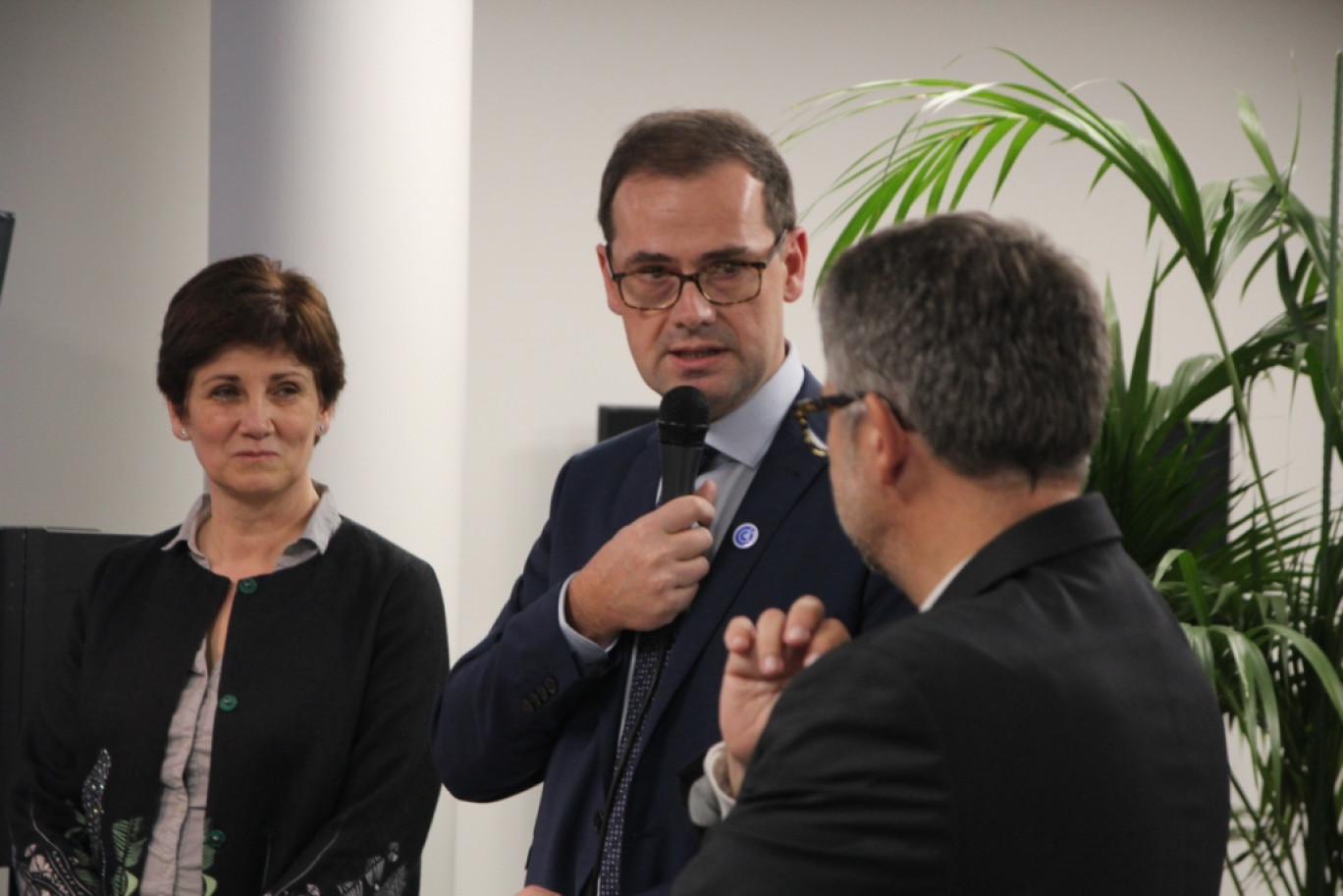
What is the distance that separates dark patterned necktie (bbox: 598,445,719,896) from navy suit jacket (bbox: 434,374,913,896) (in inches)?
0.4

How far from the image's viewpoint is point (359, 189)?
115 inches

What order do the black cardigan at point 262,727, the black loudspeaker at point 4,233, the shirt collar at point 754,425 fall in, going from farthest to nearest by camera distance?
the black loudspeaker at point 4,233
the black cardigan at point 262,727
the shirt collar at point 754,425

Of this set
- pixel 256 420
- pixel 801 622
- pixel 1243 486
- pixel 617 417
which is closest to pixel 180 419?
pixel 256 420

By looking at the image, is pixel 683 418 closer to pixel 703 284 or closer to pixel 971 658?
pixel 703 284

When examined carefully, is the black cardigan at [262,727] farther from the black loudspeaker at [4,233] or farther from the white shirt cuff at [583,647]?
the black loudspeaker at [4,233]

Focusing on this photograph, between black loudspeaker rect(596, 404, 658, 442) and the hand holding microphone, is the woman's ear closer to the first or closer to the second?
the hand holding microphone

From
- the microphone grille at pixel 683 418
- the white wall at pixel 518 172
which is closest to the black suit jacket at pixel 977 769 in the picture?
the microphone grille at pixel 683 418

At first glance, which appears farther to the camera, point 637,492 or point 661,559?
point 637,492

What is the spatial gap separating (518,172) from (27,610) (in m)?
2.00

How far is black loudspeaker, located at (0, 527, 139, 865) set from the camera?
2580mm

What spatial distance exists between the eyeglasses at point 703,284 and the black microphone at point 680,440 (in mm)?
121

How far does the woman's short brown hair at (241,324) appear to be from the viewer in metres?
1.96

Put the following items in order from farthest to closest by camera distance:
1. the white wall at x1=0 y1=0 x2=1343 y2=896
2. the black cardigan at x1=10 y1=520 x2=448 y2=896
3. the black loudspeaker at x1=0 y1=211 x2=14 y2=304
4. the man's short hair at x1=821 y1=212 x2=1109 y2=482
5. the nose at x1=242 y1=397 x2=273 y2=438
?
1. the white wall at x1=0 y1=0 x2=1343 y2=896
2. the black loudspeaker at x1=0 y1=211 x2=14 y2=304
3. the nose at x1=242 y1=397 x2=273 y2=438
4. the black cardigan at x1=10 y1=520 x2=448 y2=896
5. the man's short hair at x1=821 y1=212 x2=1109 y2=482

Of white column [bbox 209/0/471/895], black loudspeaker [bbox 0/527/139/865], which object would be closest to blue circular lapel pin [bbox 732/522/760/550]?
black loudspeaker [bbox 0/527/139/865]
